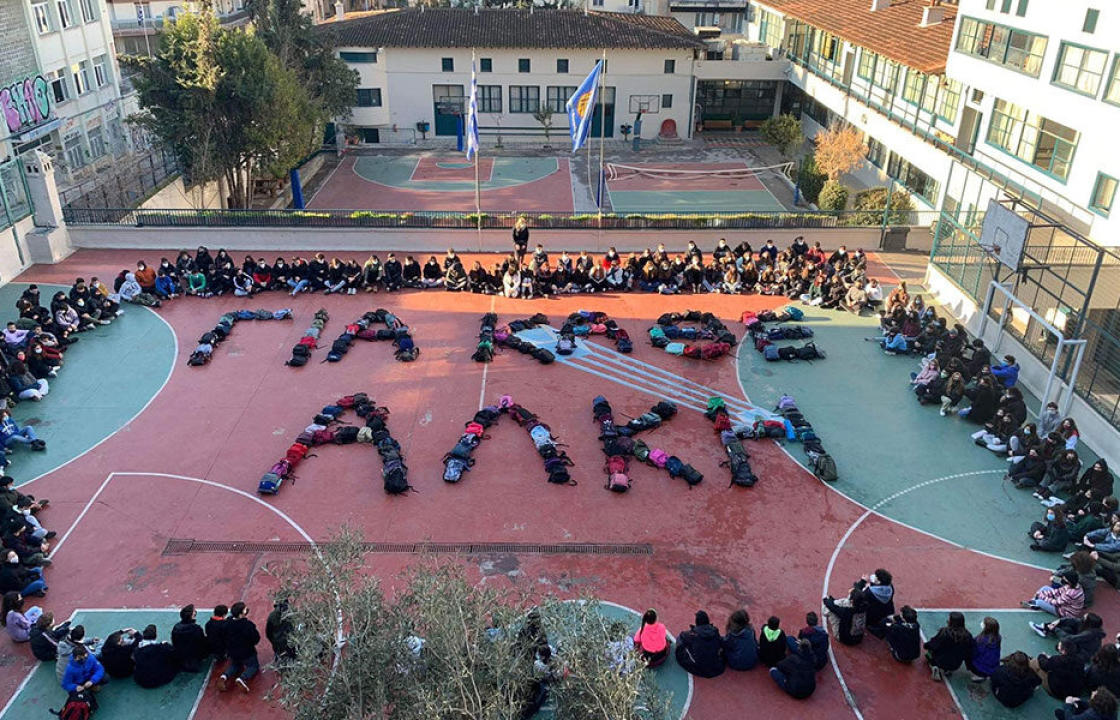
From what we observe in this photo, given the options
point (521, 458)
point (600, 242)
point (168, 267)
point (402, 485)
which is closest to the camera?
point (402, 485)

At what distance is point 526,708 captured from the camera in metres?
10.7

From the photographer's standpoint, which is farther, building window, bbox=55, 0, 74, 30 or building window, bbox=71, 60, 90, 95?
building window, bbox=71, 60, 90, 95

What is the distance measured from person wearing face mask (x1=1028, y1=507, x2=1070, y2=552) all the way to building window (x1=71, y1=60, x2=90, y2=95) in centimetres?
4397

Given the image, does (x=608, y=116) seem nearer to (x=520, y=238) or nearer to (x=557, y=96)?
(x=557, y=96)

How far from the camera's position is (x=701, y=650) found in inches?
479

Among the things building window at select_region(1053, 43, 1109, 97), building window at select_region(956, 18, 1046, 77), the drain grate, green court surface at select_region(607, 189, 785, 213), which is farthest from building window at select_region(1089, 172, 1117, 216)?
the drain grate

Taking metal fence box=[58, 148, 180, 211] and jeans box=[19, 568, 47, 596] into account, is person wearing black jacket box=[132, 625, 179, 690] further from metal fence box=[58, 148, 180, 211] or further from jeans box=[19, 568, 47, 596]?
metal fence box=[58, 148, 180, 211]

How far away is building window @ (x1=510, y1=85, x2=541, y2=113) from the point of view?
150 ft

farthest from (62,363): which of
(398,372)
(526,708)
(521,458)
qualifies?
(526,708)

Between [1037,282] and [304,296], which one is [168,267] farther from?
[1037,282]

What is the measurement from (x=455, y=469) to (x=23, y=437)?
9259mm

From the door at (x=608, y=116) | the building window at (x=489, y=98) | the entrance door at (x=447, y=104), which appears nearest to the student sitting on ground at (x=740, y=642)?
the door at (x=608, y=116)

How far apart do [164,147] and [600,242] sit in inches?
665

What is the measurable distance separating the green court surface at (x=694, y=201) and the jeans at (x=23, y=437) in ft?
80.3
